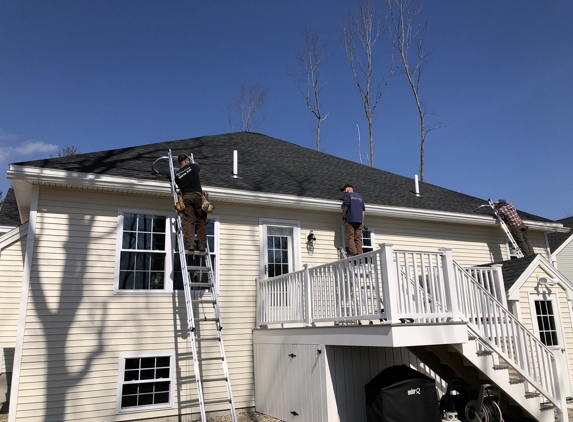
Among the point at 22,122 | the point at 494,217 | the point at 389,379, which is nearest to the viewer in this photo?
the point at 389,379

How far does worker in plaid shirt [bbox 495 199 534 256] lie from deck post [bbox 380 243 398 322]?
732cm

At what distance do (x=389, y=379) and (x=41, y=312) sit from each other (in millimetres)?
5469

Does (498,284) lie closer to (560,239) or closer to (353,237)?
(353,237)

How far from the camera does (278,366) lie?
24.2 feet

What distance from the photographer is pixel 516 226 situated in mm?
11094

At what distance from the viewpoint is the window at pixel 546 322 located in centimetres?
948

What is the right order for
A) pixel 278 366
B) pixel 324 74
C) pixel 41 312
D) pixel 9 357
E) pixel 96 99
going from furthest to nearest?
pixel 324 74 < pixel 96 99 < pixel 9 357 < pixel 278 366 < pixel 41 312

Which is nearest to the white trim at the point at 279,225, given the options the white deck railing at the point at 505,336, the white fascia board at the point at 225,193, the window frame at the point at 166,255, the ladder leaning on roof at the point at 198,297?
the white fascia board at the point at 225,193

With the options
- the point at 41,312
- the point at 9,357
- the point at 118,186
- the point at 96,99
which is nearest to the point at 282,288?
the point at 118,186

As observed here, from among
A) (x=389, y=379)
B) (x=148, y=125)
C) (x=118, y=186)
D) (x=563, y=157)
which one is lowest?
(x=389, y=379)

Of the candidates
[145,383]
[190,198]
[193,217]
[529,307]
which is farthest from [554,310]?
[145,383]

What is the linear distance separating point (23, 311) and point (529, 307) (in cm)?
980

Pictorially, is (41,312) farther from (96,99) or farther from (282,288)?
(96,99)

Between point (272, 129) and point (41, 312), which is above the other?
point (272, 129)
